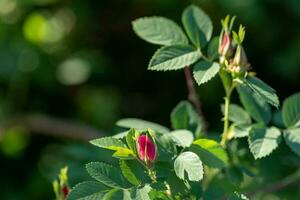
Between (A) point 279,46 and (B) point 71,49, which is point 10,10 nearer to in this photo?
(B) point 71,49

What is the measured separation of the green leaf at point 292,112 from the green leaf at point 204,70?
0.22 m

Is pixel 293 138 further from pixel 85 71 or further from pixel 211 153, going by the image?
pixel 85 71

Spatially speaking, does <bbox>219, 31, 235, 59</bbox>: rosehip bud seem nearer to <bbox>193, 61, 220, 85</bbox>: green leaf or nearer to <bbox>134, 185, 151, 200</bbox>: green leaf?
<bbox>193, 61, 220, 85</bbox>: green leaf

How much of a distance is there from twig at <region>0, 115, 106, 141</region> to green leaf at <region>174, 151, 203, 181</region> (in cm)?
131

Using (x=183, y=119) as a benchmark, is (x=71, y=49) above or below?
below

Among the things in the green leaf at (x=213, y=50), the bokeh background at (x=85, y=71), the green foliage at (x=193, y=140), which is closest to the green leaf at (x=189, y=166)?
the green foliage at (x=193, y=140)

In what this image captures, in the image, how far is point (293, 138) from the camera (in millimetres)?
1183

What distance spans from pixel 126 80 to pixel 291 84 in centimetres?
72

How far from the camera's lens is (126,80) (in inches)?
112

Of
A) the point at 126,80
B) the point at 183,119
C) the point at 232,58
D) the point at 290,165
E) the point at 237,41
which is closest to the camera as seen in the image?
the point at 237,41

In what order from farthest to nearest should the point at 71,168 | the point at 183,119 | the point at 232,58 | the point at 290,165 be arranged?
1. the point at 71,168
2. the point at 290,165
3. the point at 183,119
4. the point at 232,58

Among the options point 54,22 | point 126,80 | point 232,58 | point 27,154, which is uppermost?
point 232,58

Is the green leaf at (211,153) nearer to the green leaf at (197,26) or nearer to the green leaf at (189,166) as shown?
the green leaf at (189,166)

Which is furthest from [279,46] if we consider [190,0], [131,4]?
[131,4]
